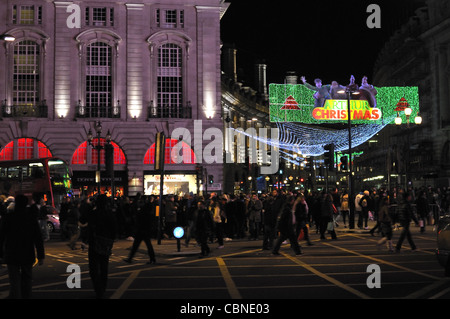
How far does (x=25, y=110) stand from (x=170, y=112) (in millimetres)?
10660

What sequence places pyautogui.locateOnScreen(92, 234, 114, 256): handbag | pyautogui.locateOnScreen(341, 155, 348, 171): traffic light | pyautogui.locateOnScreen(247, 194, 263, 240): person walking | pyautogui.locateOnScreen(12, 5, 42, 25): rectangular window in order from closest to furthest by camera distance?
pyautogui.locateOnScreen(92, 234, 114, 256): handbag
pyautogui.locateOnScreen(247, 194, 263, 240): person walking
pyautogui.locateOnScreen(341, 155, 348, 171): traffic light
pyautogui.locateOnScreen(12, 5, 42, 25): rectangular window

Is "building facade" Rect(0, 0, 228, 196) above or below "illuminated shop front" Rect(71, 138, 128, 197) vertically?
above

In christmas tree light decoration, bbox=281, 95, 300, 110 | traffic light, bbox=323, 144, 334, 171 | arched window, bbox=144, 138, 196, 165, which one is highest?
christmas tree light decoration, bbox=281, 95, 300, 110

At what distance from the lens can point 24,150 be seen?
156 feet

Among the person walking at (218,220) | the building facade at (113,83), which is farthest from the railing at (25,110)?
the person walking at (218,220)

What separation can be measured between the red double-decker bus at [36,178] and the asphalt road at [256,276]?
1396 centimetres

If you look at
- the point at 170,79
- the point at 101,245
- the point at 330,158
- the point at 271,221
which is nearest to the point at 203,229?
the point at 271,221

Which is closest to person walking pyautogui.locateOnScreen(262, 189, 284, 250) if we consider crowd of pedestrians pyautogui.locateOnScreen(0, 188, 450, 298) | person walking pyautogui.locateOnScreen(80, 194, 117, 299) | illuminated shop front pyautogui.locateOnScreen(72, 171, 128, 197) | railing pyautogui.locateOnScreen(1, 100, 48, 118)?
crowd of pedestrians pyautogui.locateOnScreen(0, 188, 450, 298)

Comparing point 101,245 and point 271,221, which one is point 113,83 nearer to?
point 271,221

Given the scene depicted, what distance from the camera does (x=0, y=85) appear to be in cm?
4744

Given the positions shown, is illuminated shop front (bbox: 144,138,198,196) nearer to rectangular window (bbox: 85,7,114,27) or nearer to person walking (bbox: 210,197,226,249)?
rectangular window (bbox: 85,7,114,27)

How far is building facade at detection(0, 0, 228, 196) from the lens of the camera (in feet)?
156

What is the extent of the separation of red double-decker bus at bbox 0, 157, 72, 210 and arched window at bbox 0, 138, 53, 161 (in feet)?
39.4
